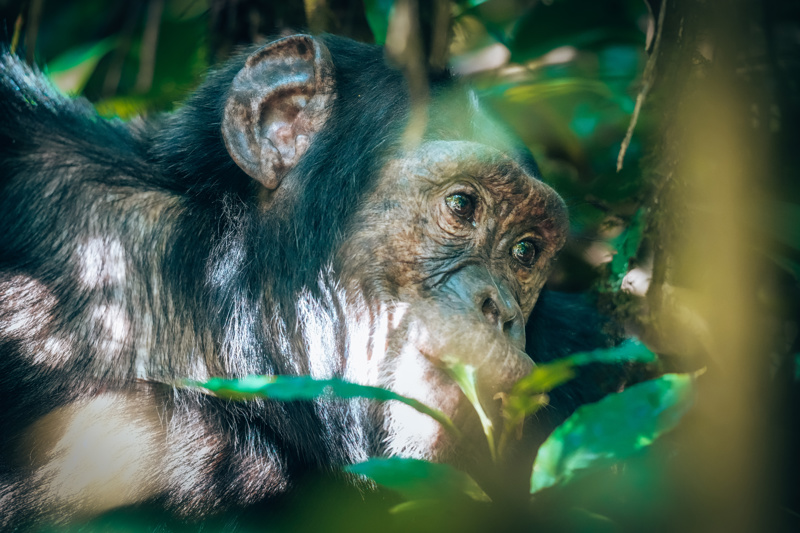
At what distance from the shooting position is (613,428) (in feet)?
5.73

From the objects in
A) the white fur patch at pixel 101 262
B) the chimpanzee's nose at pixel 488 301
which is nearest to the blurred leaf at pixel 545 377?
the chimpanzee's nose at pixel 488 301

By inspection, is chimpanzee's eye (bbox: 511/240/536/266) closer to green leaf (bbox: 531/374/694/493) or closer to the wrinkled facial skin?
the wrinkled facial skin

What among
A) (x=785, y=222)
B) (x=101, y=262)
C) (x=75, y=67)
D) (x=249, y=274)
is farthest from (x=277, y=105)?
(x=75, y=67)

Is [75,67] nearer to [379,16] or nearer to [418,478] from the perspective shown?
[379,16]

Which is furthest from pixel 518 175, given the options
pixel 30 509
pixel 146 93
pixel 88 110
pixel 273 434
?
pixel 146 93

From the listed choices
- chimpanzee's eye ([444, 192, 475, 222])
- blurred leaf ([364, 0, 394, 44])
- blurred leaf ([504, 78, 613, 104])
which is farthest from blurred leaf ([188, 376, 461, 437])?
blurred leaf ([364, 0, 394, 44])

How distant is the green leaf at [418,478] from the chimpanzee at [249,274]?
62cm

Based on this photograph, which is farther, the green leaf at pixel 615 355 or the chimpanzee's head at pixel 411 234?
the chimpanzee's head at pixel 411 234

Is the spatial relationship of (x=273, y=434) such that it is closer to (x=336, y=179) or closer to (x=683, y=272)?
(x=336, y=179)

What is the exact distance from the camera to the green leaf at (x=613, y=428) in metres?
1.73

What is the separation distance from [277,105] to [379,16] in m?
1.88

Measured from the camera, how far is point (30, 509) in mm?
2527

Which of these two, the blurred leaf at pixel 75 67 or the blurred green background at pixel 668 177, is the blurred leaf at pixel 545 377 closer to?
the blurred green background at pixel 668 177

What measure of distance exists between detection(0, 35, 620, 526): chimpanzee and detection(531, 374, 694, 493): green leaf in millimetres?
665
